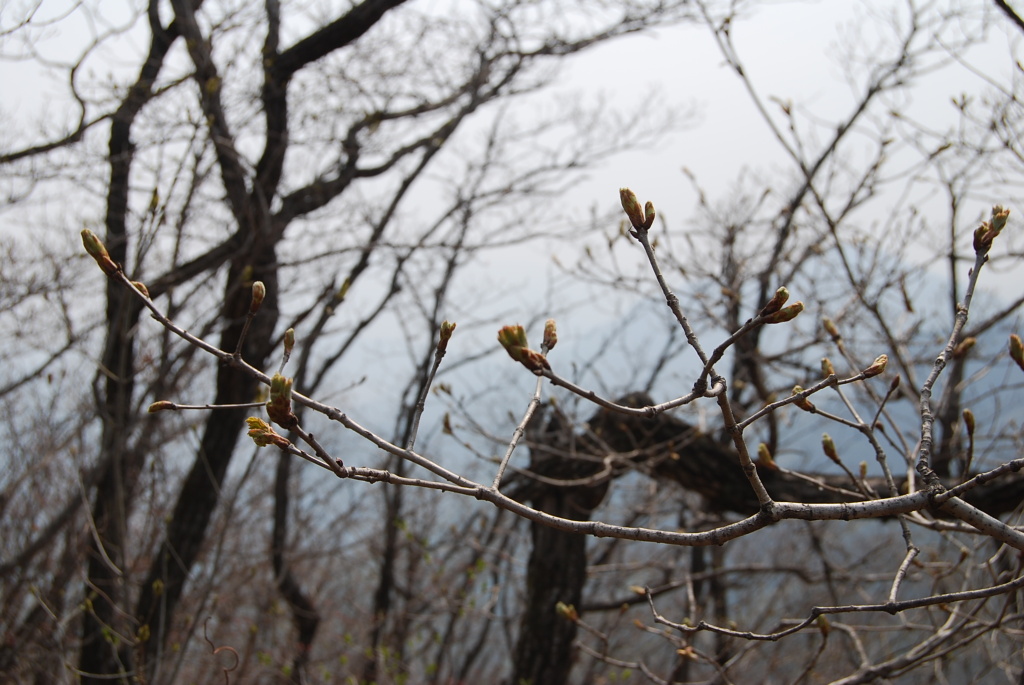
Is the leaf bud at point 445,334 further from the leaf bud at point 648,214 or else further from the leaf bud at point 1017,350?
the leaf bud at point 1017,350

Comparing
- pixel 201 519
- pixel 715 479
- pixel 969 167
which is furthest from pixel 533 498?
pixel 969 167

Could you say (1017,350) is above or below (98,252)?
above

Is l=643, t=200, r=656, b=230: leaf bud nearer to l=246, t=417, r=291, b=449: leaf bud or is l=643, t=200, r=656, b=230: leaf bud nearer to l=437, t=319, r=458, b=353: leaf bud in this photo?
l=437, t=319, r=458, b=353: leaf bud

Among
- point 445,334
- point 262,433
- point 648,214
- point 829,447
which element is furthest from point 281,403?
point 829,447

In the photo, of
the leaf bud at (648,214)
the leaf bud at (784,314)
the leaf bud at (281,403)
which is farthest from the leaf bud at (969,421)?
the leaf bud at (281,403)

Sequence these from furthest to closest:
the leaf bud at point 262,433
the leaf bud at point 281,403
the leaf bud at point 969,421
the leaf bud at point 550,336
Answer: the leaf bud at point 969,421 < the leaf bud at point 550,336 < the leaf bud at point 262,433 < the leaf bud at point 281,403

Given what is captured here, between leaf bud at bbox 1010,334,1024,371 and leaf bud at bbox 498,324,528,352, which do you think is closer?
leaf bud at bbox 498,324,528,352

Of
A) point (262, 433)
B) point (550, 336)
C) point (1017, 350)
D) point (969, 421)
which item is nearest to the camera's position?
point (262, 433)

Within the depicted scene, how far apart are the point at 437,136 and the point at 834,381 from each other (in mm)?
5400

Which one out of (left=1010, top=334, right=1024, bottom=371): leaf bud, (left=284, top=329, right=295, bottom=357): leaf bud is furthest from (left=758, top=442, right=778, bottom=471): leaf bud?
(left=284, top=329, right=295, bottom=357): leaf bud

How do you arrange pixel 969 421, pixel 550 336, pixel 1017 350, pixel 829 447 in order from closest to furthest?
pixel 550 336 < pixel 1017 350 < pixel 969 421 < pixel 829 447

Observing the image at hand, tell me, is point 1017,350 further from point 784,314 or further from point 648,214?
point 648,214

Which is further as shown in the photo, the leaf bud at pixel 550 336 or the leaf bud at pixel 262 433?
the leaf bud at pixel 550 336

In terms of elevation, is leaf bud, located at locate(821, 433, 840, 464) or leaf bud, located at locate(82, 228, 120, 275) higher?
leaf bud, located at locate(821, 433, 840, 464)
